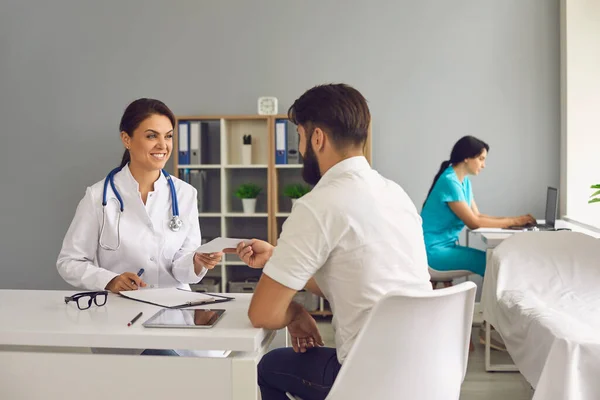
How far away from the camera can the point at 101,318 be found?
1662 millimetres

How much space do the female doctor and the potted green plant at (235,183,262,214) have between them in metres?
2.23

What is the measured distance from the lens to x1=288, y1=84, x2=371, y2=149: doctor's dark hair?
65.1 inches

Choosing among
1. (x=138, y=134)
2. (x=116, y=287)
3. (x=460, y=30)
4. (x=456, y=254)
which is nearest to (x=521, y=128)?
(x=460, y=30)

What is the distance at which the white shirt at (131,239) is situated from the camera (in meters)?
2.28

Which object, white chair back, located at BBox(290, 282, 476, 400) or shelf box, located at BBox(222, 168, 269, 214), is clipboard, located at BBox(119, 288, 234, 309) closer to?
white chair back, located at BBox(290, 282, 476, 400)

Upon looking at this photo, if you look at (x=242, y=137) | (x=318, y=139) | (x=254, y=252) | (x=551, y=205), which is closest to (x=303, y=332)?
(x=254, y=252)

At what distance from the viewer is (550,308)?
8.57 feet

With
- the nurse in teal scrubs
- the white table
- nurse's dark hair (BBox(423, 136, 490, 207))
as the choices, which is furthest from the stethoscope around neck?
nurse's dark hair (BBox(423, 136, 490, 207))

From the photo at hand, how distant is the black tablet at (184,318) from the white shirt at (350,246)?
225 millimetres

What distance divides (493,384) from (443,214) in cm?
122

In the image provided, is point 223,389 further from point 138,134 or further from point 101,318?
point 138,134

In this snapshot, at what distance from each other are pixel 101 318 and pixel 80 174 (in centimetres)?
364

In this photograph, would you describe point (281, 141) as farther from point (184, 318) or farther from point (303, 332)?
point (184, 318)

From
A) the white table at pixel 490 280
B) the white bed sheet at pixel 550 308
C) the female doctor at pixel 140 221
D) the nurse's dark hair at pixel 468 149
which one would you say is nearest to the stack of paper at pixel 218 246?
the female doctor at pixel 140 221
